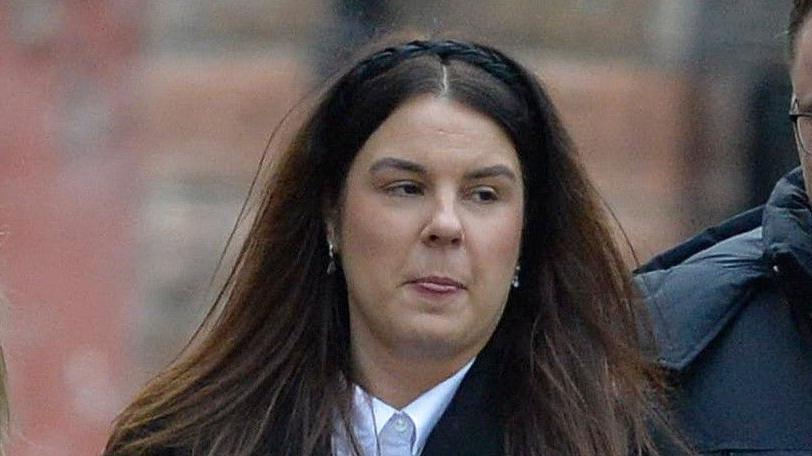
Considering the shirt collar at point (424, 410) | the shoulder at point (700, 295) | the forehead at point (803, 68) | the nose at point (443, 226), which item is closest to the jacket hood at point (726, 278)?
the shoulder at point (700, 295)

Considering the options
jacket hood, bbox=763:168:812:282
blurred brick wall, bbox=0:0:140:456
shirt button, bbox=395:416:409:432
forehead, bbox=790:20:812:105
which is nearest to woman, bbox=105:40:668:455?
shirt button, bbox=395:416:409:432

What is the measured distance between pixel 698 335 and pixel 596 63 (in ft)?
14.7

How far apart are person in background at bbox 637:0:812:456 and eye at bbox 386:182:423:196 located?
474 mm

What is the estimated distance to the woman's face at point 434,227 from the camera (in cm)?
400

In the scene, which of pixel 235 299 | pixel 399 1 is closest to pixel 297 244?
pixel 235 299

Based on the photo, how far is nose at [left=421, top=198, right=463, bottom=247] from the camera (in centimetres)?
397

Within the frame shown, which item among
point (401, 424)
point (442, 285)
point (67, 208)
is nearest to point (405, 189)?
point (442, 285)

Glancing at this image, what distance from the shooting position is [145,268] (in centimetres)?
807

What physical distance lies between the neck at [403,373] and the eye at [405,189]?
25 cm

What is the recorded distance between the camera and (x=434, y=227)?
13.1ft

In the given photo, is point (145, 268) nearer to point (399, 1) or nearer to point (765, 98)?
point (399, 1)

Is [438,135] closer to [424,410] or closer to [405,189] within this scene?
[405,189]

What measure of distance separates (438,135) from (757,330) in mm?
574

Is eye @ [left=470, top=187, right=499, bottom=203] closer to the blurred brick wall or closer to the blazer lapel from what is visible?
the blazer lapel
